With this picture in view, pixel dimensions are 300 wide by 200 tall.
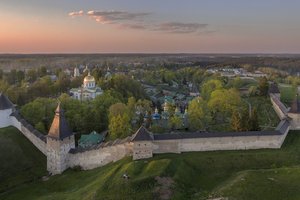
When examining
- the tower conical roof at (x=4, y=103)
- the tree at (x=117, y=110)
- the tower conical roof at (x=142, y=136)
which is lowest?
the tree at (x=117, y=110)

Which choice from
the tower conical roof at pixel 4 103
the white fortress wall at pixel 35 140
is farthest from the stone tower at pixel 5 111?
the white fortress wall at pixel 35 140

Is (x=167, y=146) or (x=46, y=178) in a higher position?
(x=167, y=146)

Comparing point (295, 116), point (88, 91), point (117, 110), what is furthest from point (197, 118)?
point (88, 91)

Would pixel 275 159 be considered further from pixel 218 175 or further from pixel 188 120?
pixel 188 120

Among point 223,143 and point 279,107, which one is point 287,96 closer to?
point 279,107

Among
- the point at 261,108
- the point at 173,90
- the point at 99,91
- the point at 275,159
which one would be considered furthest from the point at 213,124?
the point at 173,90

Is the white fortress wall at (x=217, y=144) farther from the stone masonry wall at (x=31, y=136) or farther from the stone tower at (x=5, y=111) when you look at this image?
the stone tower at (x=5, y=111)

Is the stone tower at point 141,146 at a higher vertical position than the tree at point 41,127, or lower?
higher
